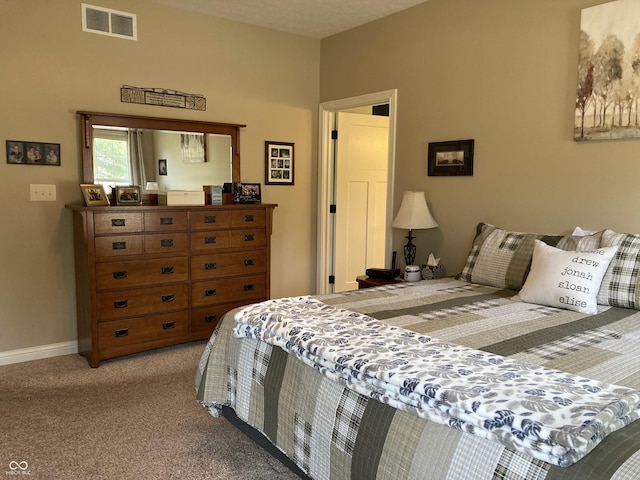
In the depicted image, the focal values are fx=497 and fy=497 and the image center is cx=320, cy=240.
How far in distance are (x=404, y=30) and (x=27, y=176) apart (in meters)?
2.97

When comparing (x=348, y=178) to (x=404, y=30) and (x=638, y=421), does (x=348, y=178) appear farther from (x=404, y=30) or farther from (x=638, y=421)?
(x=638, y=421)

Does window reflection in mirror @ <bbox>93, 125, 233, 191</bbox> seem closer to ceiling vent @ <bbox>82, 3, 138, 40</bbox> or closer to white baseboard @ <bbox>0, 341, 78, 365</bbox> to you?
ceiling vent @ <bbox>82, 3, 138, 40</bbox>

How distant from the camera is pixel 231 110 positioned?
4285mm

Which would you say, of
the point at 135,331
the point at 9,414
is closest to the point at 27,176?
the point at 135,331

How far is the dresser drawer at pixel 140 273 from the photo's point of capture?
3340mm

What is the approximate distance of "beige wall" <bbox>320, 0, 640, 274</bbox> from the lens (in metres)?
2.88

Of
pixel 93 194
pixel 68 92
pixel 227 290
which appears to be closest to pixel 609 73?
pixel 227 290

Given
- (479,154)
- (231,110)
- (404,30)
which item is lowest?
(479,154)

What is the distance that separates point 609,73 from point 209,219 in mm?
2749

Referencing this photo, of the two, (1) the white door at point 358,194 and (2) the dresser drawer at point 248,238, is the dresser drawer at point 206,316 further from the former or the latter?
(1) the white door at point 358,194

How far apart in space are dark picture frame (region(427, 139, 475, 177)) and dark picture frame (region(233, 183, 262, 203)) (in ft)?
4.78

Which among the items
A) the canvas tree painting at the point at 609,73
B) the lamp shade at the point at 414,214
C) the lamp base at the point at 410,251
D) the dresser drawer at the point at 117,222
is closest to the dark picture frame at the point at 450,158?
the lamp shade at the point at 414,214

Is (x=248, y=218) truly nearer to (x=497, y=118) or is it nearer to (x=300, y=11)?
(x=300, y=11)

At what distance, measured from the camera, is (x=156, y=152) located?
383 cm
